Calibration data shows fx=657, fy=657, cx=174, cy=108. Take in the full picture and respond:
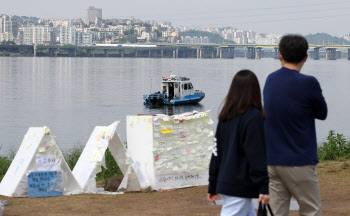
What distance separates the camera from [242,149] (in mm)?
4535

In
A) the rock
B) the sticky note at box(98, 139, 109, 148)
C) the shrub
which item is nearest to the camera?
the sticky note at box(98, 139, 109, 148)

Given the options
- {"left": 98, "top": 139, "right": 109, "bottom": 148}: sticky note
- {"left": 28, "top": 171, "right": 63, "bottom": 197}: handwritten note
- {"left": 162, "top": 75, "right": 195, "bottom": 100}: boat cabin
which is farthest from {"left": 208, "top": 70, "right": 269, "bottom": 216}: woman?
{"left": 162, "top": 75, "right": 195, "bottom": 100}: boat cabin

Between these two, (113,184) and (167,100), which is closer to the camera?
(113,184)

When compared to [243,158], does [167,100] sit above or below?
below

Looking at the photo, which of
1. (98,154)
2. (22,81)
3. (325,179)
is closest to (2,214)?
(98,154)

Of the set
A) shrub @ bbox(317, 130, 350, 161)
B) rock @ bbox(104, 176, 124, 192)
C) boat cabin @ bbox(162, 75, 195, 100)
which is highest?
rock @ bbox(104, 176, 124, 192)

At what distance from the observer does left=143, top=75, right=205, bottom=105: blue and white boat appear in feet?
190

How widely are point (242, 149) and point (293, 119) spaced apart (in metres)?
0.62

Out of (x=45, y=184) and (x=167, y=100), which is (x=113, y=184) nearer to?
(x=45, y=184)

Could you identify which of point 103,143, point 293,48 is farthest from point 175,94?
point 293,48

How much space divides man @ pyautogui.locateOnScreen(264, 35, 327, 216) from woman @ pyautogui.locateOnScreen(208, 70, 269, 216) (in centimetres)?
39

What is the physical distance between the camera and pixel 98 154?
33.4 ft

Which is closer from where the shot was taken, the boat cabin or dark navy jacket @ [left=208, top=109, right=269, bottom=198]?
dark navy jacket @ [left=208, top=109, right=269, bottom=198]

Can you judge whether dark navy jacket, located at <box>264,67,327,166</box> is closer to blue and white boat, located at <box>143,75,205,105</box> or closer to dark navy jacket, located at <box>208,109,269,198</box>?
dark navy jacket, located at <box>208,109,269,198</box>
